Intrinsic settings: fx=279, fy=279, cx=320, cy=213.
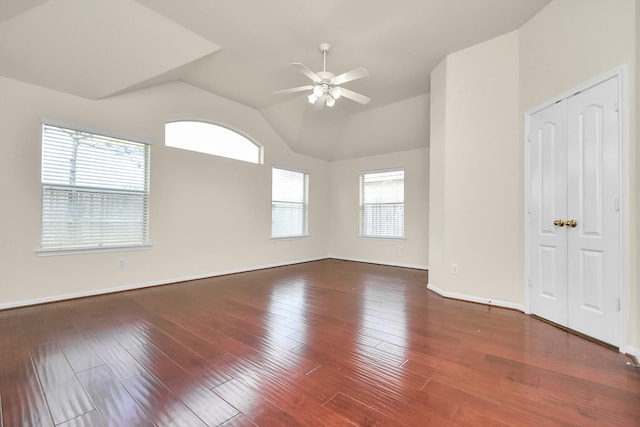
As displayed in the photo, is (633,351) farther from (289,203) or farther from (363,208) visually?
(289,203)

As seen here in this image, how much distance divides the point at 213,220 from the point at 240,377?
3391mm

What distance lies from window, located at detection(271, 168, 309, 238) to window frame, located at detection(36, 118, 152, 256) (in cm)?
235

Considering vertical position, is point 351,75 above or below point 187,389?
above

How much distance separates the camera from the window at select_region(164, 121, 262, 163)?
4.38 metres

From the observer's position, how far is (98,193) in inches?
143

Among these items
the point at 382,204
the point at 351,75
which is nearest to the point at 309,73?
the point at 351,75

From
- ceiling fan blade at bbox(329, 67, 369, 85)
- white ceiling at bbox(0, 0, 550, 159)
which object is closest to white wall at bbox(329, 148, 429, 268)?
white ceiling at bbox(0, 0, 550, 159)

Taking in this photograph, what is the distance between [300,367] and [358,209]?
5035 mm

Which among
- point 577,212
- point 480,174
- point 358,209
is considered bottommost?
point 577,212

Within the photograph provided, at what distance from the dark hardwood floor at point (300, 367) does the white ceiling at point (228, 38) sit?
2698 millimetres

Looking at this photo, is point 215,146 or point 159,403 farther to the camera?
point 215,146

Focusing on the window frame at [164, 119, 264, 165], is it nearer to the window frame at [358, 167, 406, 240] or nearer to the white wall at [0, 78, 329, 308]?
the white wall at [0, 78, 329, 308]

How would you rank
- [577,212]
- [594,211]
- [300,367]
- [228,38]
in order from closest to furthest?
[300,367] < [594,211] < [577,212] < [228,38]

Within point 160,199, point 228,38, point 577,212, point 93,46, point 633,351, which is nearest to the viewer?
point 633,351
